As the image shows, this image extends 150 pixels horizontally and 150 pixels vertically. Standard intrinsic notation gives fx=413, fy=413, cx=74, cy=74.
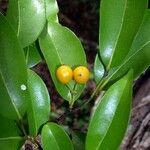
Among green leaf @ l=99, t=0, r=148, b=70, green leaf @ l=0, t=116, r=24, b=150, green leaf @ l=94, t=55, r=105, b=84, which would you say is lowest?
green leaf @ l=0, t=116, r=24, b=150

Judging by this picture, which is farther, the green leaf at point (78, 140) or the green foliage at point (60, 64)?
the green leaf at point (78, 140)

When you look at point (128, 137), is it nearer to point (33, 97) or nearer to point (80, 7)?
point (33, 97)

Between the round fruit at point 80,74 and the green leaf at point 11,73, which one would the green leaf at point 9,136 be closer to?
the green leaf at point 11,73

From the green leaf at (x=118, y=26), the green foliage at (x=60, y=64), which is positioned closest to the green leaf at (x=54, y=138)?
the green foliage at (x=60, y=64)

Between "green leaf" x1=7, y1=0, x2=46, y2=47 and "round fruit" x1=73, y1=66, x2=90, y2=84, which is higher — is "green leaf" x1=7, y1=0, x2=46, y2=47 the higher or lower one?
the higher one

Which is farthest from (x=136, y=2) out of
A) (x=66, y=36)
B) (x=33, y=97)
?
(x=33, y=97)

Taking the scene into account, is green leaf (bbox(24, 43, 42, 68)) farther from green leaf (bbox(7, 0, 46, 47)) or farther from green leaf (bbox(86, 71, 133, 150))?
green leaf (bbox(86, 71, 133, 150))

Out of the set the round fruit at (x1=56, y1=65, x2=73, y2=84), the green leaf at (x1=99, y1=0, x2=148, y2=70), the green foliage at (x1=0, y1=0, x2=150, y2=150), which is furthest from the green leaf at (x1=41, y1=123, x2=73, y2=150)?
the green leaf at (x1=99, y1=0, x2=148, y2=70)
